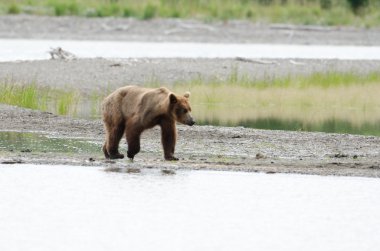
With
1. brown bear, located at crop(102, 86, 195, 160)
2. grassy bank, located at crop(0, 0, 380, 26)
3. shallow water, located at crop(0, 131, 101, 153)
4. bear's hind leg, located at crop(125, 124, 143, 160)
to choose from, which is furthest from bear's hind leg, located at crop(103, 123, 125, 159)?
grassy bank, located at crop(0, 0, 380, 26)

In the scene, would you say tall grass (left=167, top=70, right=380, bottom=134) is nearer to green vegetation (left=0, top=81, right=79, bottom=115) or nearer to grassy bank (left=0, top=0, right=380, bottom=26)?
green vegetation (left=0, top=81, right=79, bottom=115)

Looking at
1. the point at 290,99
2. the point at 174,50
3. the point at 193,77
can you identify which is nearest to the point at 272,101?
the point at 290,99

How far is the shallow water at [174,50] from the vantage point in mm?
34750

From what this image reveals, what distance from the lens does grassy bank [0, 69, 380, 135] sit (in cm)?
2214

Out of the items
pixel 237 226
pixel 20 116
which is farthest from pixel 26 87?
pixel 237 226

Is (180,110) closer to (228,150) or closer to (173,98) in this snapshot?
(173,98)

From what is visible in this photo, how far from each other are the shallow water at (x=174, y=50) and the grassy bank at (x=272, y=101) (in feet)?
20.7

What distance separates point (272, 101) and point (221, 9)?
832 inches

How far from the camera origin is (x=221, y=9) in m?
46.7

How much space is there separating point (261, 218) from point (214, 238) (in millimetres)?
1109

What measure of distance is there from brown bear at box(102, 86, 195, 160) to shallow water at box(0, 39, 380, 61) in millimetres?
16453

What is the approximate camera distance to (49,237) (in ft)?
37.8

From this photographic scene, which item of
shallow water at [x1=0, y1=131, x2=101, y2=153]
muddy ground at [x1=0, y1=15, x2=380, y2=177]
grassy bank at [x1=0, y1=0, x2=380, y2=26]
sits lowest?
shallow water at [x1=0, y1=131, x2=101, y2=153]

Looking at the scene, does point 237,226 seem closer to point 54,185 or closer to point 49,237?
point 49,237
